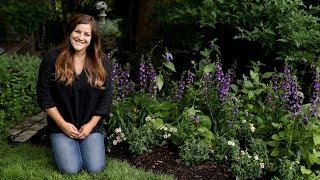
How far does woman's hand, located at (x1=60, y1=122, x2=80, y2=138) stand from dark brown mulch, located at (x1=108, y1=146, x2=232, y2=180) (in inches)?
21.4

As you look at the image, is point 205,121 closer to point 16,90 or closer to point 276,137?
point 276,137

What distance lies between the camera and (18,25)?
891 cm

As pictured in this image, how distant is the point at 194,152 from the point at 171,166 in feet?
0.76

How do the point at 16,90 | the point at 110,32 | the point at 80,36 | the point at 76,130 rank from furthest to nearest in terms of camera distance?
the point at 110,32 < the point at 16,90 < the point at 76,130 < the point at 80,36

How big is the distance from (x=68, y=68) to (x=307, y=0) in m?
3.29

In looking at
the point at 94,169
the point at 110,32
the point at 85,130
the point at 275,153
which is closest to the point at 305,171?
the point at 275,153

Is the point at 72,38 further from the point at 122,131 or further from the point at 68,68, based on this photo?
the point at 122,131

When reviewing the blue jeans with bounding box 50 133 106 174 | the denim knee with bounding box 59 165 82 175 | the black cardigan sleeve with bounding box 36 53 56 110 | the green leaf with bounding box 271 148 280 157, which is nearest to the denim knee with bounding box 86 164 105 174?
the blue jeans with bounding box 50 133 106 174

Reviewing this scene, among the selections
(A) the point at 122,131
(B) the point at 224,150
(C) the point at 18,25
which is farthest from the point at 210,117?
(C) the point at 18,25

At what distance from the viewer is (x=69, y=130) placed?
408 cm

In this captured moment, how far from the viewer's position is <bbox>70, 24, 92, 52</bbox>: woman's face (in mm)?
4004

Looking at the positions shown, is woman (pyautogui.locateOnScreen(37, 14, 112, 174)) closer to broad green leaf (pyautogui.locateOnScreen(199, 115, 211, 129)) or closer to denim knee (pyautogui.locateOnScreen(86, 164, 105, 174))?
denim knee (pyautogui.locateOnScreen(86, 164, 105, 174))

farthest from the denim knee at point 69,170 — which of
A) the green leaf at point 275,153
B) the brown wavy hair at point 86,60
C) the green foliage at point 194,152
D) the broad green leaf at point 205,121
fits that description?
the green leaf at point 275,153

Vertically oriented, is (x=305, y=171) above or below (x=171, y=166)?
above
